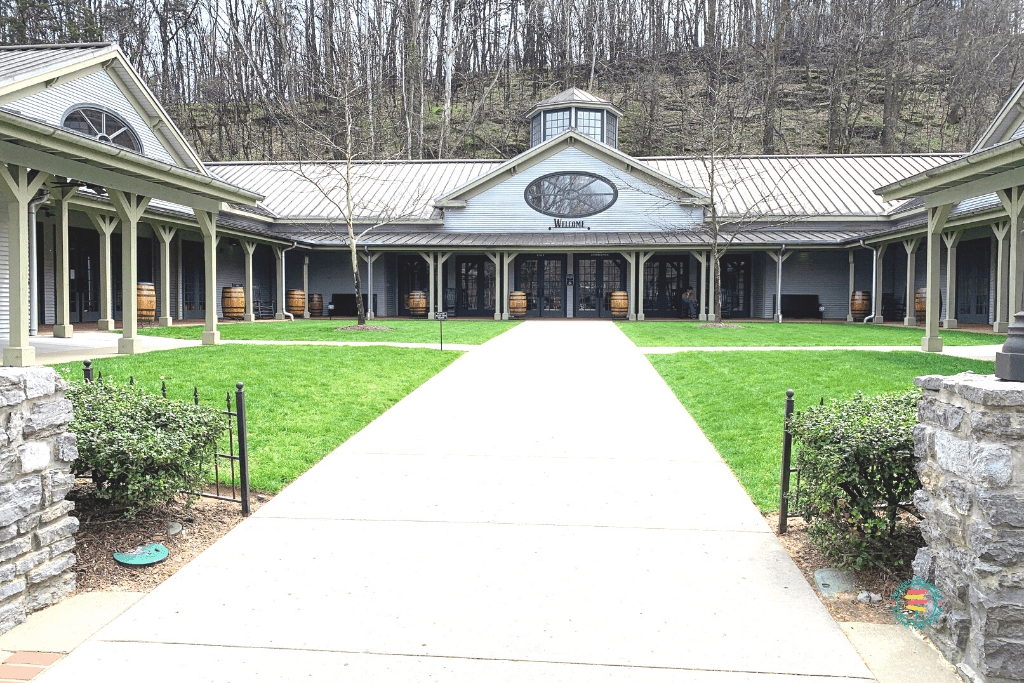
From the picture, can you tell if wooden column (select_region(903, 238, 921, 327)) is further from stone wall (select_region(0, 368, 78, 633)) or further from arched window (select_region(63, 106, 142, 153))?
stone wall (select_region(0, 368, 78, 633))

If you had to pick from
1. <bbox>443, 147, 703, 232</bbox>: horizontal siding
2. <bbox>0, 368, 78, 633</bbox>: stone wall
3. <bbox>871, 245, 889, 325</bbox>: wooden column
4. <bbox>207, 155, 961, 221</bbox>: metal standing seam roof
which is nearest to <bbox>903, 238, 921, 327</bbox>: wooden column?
<bbox>871, 245, 889, 325</bbox>: wooden column

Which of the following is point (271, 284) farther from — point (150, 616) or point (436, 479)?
point (150, 616)

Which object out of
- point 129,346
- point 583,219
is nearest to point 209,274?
point 129,346

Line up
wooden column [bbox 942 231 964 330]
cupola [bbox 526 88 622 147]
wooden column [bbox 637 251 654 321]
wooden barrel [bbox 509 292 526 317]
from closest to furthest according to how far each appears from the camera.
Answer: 1. wooden column [bbox 942 231 964 330]
2. wooden column [bbox 637 251 654 321]
3. wooden barrel [bbox 509 292 526 317]
4. cupola [bbox 526 88 622 147]

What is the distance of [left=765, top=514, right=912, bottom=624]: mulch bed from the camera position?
3.45 m

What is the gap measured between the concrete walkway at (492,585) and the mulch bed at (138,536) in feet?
0.58

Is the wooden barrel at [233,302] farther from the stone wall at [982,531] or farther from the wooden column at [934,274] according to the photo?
the stone wall at [982,531]

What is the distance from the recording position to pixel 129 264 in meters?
13.3

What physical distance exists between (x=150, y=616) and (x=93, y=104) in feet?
57.3

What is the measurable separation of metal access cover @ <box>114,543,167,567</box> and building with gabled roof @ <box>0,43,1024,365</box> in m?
16.4

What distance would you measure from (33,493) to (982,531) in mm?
4091

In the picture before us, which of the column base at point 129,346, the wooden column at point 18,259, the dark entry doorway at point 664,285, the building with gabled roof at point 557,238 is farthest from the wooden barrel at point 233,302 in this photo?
the dark entry doorway at point 664,285

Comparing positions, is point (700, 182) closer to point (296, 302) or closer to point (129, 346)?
point (296, 302)

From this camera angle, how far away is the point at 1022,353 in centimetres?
304
